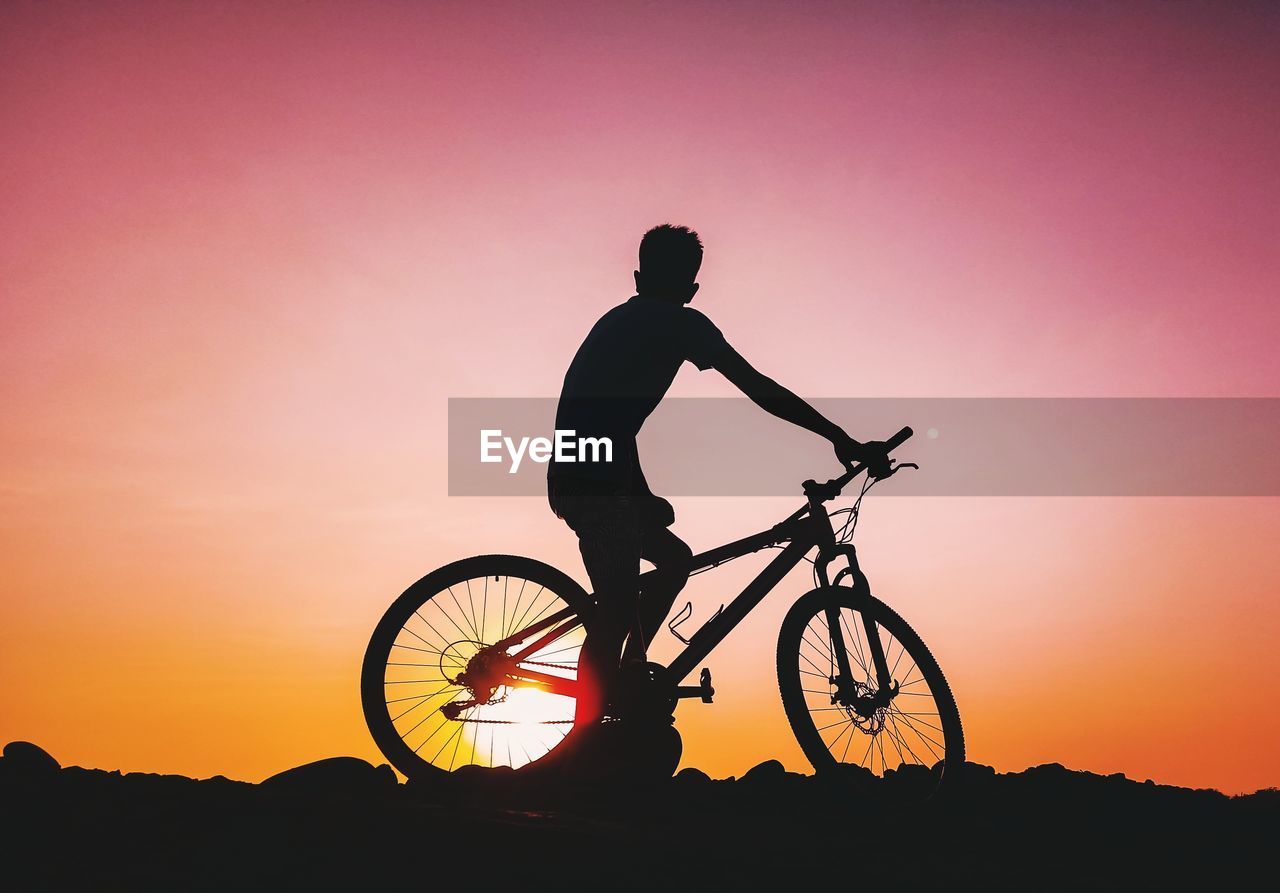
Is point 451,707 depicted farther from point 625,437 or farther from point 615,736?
point 625,437

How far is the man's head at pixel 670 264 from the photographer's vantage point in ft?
16.3

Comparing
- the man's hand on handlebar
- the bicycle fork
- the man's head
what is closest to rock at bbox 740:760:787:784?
the bicycle fork

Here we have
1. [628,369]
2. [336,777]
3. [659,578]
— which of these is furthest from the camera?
[336,777]

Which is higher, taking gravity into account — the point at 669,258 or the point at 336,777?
the point at 669,258

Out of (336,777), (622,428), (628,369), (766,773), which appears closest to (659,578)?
(622,428)

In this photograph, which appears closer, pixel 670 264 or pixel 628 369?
pixel 628 369

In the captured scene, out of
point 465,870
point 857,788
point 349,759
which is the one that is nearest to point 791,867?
point 465,870

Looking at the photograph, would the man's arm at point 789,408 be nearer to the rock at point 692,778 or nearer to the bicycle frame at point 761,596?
the bicycle frame at point 761,596

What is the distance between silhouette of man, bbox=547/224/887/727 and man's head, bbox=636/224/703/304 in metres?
0.09

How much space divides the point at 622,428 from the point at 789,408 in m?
0.84

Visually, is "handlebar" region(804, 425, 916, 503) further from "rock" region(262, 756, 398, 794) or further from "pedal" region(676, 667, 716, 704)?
"rock" region(262, 756, 398, 794)

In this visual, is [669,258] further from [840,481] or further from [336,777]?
[336,777]

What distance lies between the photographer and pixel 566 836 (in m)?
3.54

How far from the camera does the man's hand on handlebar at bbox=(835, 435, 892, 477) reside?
16.3ft
